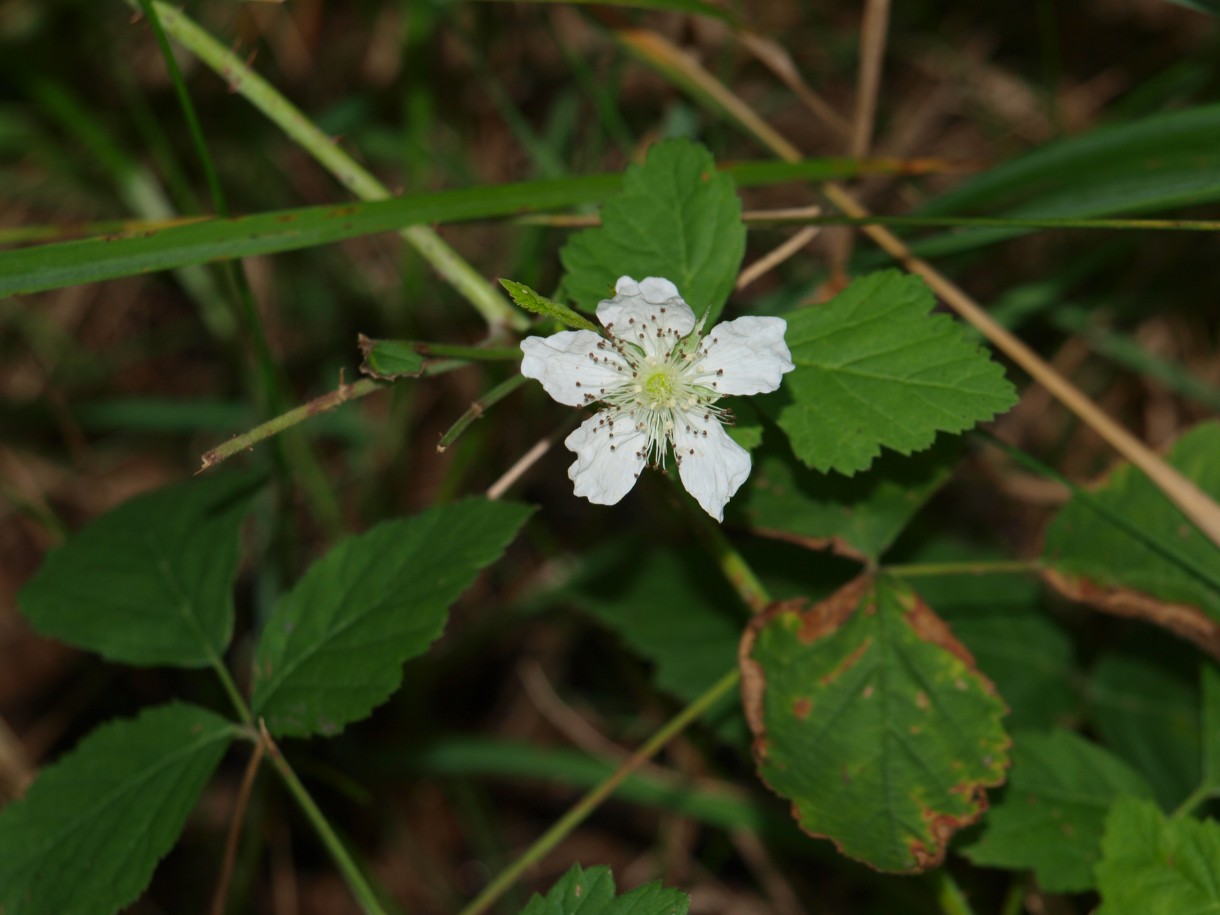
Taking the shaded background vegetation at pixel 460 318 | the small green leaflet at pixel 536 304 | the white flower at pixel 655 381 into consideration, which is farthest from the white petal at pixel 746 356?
the shaded background vegetation at pixel 460 318

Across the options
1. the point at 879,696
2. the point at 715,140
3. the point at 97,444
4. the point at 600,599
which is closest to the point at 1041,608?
the point at 879,696

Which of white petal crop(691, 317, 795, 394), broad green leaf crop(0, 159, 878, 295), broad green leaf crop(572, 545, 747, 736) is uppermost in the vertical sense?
broad green leaf crop(0, 159, 878, 295)

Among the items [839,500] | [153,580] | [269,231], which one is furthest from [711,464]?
[153,580]

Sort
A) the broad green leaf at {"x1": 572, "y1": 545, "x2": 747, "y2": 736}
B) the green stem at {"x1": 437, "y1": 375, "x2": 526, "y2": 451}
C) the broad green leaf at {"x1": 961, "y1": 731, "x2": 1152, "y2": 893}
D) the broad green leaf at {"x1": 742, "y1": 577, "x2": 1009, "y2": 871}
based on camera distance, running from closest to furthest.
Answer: the green stem at {"x1": 437, "y1": 375, "x2": 526, "y2": 451} → the broad green leaf at {"x1": 742, "y1": 577, "x2": 1009, "y2": 871} → the broad green leaf at {"x1": 961, "y1": 731, "x2": 1152, "y2": 893} → the broad green leaf at {"x1": 572, "y1": 545, "x2": 747, "y2": 736}

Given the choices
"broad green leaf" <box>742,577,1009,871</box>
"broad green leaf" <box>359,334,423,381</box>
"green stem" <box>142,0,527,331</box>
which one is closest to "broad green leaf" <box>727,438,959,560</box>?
"broad green leaf" <box>742,577,1009,871</box>

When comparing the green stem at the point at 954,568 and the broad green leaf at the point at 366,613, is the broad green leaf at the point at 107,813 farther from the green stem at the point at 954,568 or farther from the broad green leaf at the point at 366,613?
the green stem at the point at 954,568

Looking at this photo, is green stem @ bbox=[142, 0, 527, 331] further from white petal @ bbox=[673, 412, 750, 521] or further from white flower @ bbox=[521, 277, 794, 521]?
white petal @ bbox=[673, 412, 750, 521]

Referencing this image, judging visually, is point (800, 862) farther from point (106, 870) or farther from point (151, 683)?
point (151, 683)
